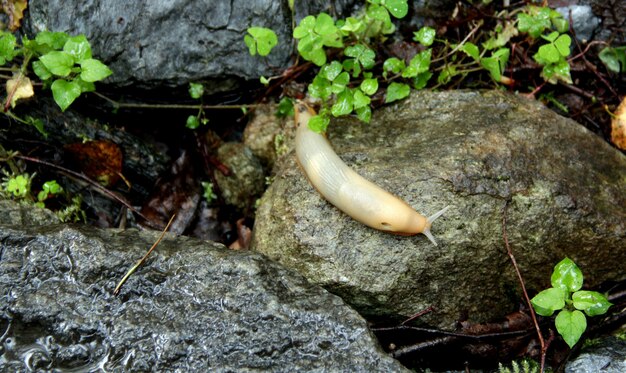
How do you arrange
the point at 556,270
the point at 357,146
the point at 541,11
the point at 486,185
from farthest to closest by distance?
the point at 541,11
the point at 357,146
the point at 486,185
the point at 556,270

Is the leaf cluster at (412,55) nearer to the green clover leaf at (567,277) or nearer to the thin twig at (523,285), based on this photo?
the thin twig at (523,285)

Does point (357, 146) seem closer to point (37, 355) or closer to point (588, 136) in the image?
point (588, 136)

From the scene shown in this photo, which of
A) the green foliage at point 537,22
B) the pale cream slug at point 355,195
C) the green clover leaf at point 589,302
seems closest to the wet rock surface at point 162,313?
the pale cream slug at point 355,195

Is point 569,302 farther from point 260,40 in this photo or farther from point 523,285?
point 260,40

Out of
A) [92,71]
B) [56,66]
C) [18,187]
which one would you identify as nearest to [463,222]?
[92,71]

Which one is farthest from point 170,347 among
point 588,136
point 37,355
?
point 588,136

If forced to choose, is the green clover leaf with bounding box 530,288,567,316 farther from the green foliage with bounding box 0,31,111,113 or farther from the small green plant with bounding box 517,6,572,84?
the green foliage with bounding box 0,31,111,113
